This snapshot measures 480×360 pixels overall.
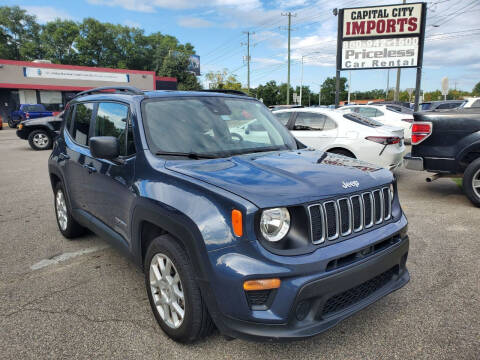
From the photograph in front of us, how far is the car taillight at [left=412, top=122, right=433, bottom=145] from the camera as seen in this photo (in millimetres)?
6066

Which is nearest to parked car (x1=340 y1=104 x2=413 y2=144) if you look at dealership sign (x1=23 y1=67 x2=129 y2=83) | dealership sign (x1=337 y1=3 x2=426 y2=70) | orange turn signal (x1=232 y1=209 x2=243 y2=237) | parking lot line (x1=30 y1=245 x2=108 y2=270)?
dealership sign (x1=337 y1=3 x2=426 y2=70)

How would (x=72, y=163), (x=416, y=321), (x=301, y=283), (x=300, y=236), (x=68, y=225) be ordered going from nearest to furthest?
(x=301, y=283), (x=300, y=236), (x=416, y=321), (x=72, y=163), (x=68, y=225)

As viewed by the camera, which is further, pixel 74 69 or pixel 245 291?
pixel 74 69

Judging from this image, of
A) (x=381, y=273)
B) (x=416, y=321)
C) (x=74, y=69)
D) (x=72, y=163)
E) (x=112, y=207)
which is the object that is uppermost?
(x=74, y=69)

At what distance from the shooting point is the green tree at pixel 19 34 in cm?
6725

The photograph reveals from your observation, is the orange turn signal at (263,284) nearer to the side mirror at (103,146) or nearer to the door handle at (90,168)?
the side mirror at (103,146)

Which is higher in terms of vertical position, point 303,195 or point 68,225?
point 303,195

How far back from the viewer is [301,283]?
80.4 inches

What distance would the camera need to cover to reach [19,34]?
6994 centimetres

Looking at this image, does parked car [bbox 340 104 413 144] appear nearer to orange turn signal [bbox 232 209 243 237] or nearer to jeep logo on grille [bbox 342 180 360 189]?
jeep logo on grille [bbox 342 180 360 189]

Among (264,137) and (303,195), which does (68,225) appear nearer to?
(264,137)

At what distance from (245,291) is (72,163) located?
9.48ft

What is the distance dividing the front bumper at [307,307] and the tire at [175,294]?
0.22 metres

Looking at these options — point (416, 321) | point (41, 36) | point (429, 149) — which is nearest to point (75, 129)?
point (416, 321)
